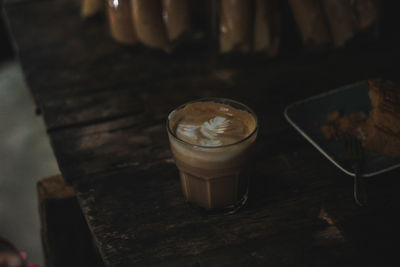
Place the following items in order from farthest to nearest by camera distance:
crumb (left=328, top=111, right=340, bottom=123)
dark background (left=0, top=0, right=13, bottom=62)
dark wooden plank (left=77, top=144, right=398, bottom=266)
A: dark background (left=0, top=0, right=13, bottom=62)
crumb (left=328, top=111, right=340, bottom=123)
dark wooden plank (left=77, top=144, right=398, bottom=266)

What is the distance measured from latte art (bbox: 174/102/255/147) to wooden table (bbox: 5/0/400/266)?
0.16 m

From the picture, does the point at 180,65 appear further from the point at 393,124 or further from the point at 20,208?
the point at 20,208

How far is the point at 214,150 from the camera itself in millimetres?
752

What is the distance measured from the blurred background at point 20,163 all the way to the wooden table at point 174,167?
2.99 feet

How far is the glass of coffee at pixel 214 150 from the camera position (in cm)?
77

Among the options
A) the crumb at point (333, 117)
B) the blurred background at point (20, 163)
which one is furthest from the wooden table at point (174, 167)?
the blurred background at point (20, 163)

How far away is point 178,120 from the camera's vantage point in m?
0.84

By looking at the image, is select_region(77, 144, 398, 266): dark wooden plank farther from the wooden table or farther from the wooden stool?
the wooden stool

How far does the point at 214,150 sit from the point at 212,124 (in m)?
0.09

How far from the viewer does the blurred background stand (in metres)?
2.08

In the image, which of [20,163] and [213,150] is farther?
[20,163]

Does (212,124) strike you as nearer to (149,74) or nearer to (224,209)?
(224,209)

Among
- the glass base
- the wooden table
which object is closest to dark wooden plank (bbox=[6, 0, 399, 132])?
the wooden table

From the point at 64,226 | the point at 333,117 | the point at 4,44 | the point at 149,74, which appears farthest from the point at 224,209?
the point at 4,44
